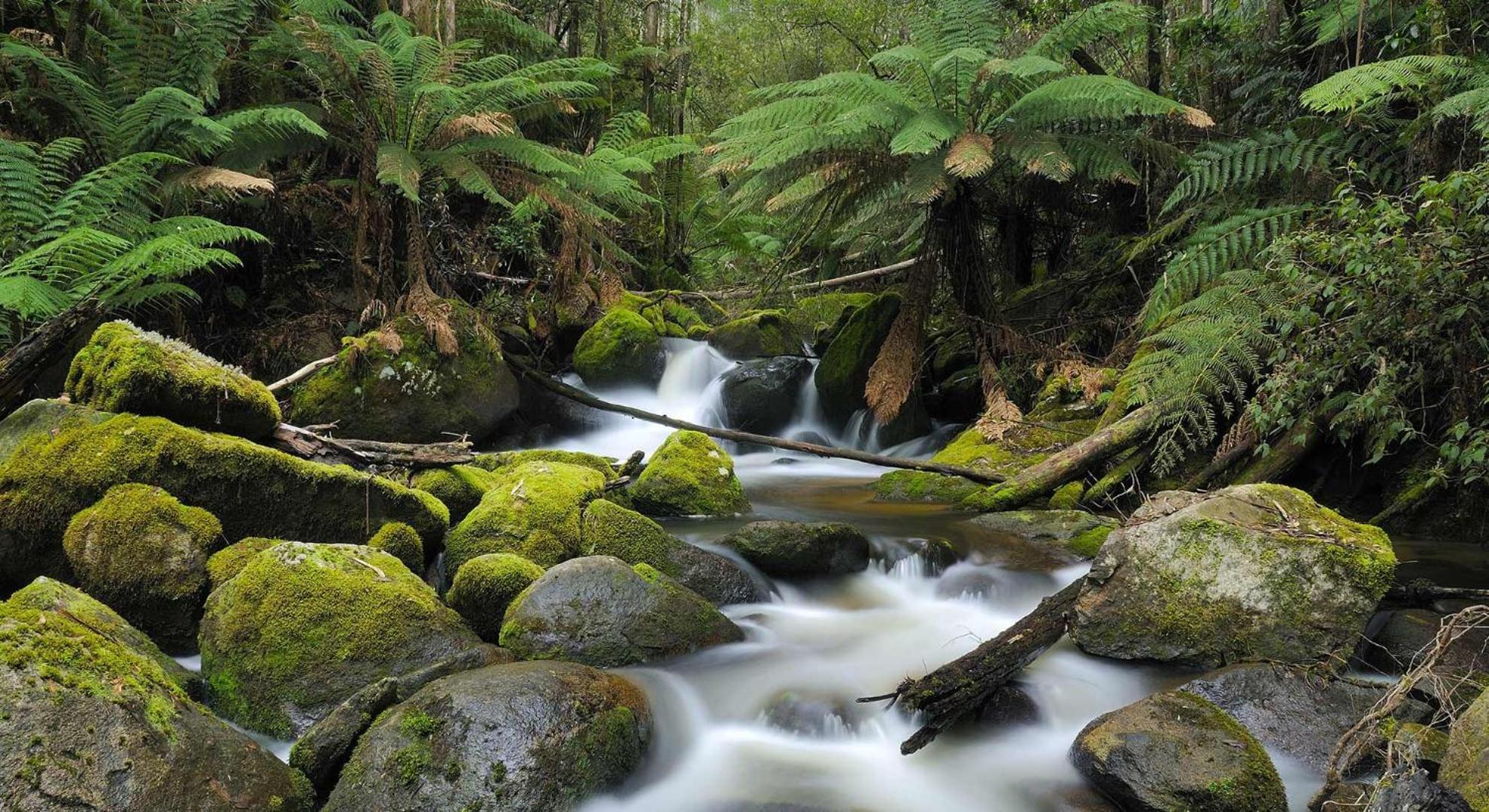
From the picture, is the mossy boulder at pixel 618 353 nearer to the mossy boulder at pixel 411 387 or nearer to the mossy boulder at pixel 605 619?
the mossy boulder at pixel 411 387

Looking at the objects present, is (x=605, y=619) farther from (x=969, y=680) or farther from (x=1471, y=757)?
(x=1471, y=757)

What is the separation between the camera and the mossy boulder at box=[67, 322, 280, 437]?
3.93m

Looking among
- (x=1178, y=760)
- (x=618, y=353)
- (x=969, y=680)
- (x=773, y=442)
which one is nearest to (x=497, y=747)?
(x=969, y=680)

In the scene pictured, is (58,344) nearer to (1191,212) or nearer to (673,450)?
(673,450)

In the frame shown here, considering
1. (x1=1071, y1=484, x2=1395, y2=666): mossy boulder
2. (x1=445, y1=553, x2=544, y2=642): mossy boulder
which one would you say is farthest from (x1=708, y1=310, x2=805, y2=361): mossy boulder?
(x1=1071, y1=484, x2=1395, y2=666): mossy boulder

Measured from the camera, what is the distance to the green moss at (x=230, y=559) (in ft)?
11.7

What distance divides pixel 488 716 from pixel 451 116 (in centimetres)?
589

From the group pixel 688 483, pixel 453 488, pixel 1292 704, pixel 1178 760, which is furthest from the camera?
pixel 688 483

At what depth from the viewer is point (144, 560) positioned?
3496 mm

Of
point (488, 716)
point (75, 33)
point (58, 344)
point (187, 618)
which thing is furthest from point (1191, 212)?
point (75, 33)

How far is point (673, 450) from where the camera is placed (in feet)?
20.0

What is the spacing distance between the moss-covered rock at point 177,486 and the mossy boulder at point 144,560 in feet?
0.46

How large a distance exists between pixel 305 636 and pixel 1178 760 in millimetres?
3119

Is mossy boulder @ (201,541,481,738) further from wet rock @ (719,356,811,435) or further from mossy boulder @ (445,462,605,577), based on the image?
wet rock @ (719,356,811,435)
